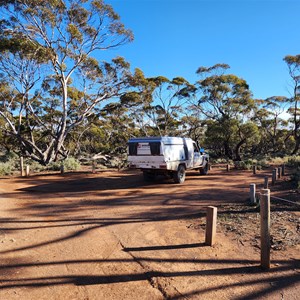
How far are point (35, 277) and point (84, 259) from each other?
30.3 inches

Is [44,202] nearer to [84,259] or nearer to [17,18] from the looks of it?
[84,259]

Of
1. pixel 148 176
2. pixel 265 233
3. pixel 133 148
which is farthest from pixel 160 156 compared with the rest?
pixel 265 233

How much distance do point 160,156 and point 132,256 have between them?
6.98 metres

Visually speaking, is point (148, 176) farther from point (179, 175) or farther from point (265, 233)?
point (265, 233)

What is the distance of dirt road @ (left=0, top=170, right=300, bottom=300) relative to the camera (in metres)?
3.44

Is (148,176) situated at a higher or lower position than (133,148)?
lower

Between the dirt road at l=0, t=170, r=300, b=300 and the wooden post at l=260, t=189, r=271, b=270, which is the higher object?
the wooden post at l=260, t=189, r=271, b=270

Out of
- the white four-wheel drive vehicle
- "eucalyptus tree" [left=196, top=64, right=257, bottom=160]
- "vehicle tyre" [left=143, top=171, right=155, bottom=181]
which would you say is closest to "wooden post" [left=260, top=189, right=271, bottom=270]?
the white four-wheel drive vehicle

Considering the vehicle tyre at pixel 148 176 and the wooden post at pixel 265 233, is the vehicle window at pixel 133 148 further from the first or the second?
the wooden post at pixel 265 233

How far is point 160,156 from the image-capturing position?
36.6ft

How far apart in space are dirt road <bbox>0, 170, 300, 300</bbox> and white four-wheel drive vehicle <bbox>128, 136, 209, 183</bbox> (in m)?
3.70

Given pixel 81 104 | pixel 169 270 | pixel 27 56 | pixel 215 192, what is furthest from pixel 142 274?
pixel 81 104

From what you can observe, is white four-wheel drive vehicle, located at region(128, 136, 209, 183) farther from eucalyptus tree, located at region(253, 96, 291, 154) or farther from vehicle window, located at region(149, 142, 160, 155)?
eucalyptus tree, located at region(253, 96, 291, 154)

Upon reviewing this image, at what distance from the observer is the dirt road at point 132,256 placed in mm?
3439
